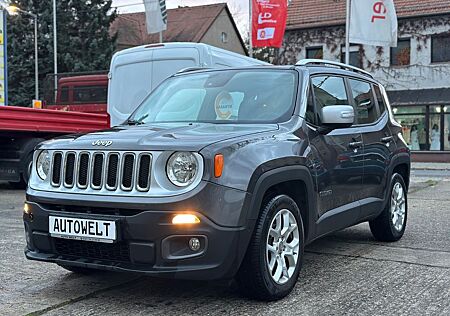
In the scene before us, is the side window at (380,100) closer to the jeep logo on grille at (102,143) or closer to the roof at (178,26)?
the jeep logo on grille at (102,143)

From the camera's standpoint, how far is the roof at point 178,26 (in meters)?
44.0

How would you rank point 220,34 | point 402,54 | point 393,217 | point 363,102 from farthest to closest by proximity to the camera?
point 220,34
point 402,54
point 393,217
point 363,102

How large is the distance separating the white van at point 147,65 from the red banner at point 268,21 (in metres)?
7.17

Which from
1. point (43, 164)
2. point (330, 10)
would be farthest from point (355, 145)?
point (330, 10)

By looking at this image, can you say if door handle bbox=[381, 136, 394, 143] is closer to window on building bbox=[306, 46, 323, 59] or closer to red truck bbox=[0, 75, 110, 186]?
red truck bbox=[0, 75, 110, 186]

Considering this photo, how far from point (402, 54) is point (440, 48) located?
174 cm

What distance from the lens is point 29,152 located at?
11.7 m

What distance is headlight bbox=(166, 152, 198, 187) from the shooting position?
12.2 ft

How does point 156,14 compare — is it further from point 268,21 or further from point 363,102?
point 363,102

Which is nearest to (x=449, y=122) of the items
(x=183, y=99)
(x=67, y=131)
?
(x=67, y=131)

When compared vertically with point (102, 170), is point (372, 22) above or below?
above

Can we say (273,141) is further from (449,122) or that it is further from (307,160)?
(449,122)

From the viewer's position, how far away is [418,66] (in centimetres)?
2714

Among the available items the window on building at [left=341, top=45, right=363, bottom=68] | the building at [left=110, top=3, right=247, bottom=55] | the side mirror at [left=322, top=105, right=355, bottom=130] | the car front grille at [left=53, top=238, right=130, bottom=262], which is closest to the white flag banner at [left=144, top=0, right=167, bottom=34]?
the side mirror at [left=322, top=105, right=355, bottom=130]
